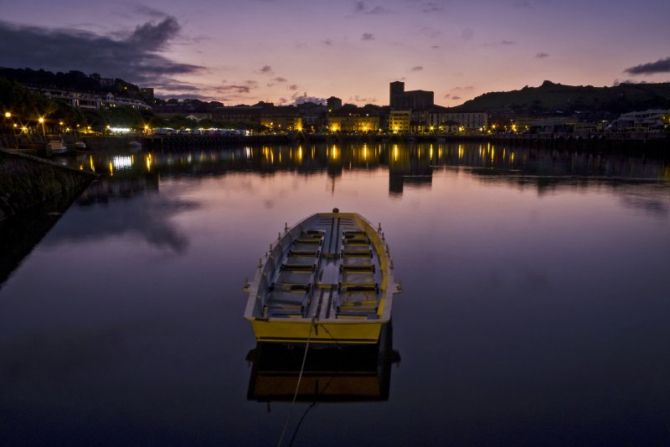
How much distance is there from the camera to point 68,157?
7319 cm

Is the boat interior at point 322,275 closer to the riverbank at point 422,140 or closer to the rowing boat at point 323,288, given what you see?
the rowing boat at point 323,288

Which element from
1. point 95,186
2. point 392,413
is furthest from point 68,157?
point 392,413

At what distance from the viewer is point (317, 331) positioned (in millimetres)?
11398

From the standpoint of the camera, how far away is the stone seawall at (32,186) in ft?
110

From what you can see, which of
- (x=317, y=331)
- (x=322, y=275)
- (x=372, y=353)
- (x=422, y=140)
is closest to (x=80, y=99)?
(x=422, y=140)

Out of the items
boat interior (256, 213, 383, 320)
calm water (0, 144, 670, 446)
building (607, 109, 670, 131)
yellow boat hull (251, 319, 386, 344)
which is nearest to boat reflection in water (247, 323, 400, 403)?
calm water (0, 144, 670, 446)

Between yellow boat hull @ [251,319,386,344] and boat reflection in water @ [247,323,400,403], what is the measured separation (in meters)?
1.10

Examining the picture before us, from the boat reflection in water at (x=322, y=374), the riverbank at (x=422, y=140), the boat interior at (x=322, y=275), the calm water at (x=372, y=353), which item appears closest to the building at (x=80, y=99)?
the riverbank at (x=422, y=140)

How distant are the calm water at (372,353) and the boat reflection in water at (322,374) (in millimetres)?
56

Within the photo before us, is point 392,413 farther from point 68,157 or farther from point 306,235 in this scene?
point 68,157

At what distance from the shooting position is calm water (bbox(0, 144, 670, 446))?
10781 mm

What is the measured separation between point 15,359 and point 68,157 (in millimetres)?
68051

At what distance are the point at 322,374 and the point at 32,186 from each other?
112 ft

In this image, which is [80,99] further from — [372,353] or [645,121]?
[645,121]
